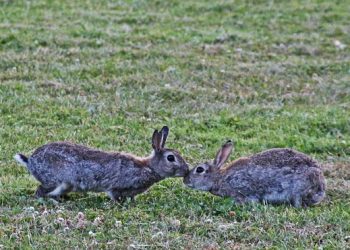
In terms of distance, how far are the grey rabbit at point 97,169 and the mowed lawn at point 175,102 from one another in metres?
0.21

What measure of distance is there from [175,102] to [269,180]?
516 centimetres

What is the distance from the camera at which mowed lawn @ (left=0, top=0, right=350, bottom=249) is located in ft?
26.8

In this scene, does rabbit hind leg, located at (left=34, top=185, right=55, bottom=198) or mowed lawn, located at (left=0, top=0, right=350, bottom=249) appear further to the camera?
rabbit hind leg, located at (left=34, top=185, right=55, bottom=198)

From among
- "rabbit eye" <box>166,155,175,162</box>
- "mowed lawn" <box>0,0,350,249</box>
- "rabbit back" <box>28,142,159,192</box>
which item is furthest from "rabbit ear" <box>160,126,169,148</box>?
"mowed lawn" <box>0,0,350,249</box>

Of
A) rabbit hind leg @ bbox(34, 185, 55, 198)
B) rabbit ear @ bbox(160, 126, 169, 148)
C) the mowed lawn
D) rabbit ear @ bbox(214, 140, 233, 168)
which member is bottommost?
the mowed lawn

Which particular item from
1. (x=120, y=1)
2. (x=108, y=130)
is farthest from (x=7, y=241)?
(x=120, y=1)

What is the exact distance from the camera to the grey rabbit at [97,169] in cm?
922

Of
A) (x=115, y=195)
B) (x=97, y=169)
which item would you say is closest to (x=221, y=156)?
(x=115, y=195)

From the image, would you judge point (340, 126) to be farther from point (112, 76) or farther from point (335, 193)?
point (112, 76)

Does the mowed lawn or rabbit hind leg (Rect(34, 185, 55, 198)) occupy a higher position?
rabbit hind leg (Rect(34, 185, 55, 198))

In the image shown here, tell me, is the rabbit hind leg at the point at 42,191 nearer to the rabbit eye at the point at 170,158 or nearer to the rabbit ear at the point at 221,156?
the rabbit eye at the point at 170,158

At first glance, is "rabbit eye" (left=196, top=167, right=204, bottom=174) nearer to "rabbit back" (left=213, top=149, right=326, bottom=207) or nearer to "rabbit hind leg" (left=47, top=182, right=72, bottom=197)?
"rabbit back" (left=213, top=149, right=326, bottom=207)

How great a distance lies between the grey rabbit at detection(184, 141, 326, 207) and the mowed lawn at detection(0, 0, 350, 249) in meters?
0.21

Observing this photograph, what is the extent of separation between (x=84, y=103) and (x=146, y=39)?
470 centimetres
